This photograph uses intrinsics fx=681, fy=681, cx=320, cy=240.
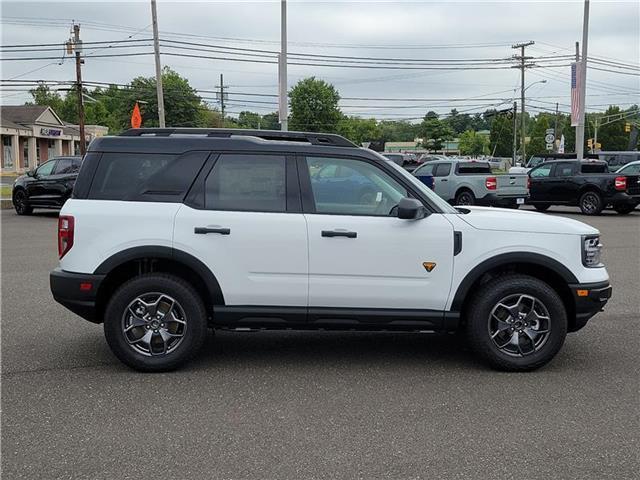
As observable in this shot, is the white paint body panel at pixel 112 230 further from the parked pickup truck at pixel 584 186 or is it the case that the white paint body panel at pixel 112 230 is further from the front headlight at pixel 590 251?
the parked pickup truck at pixel 584 186

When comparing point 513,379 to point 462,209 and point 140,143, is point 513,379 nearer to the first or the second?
point 462,209

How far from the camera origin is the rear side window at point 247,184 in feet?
17.9

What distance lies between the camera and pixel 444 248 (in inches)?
211

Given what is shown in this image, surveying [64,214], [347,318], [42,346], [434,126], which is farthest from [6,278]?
[434,126]

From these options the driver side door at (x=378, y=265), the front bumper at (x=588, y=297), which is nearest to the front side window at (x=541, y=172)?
the front bumper at (x=588, y=297)

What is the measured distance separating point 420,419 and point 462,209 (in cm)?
223

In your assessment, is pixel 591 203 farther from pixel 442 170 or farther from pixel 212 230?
pixel 212 230

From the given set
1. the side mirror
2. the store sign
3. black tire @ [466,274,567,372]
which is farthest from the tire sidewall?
the store sign

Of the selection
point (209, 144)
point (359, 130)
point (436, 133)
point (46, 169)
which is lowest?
point (46, 169)

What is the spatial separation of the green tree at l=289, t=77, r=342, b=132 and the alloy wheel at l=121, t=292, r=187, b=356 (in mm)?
76206

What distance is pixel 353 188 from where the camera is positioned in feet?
18.1

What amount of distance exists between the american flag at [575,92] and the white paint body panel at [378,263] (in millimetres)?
29052

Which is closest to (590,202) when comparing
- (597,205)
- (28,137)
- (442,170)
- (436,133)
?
(597,205)

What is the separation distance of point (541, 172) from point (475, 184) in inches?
114
